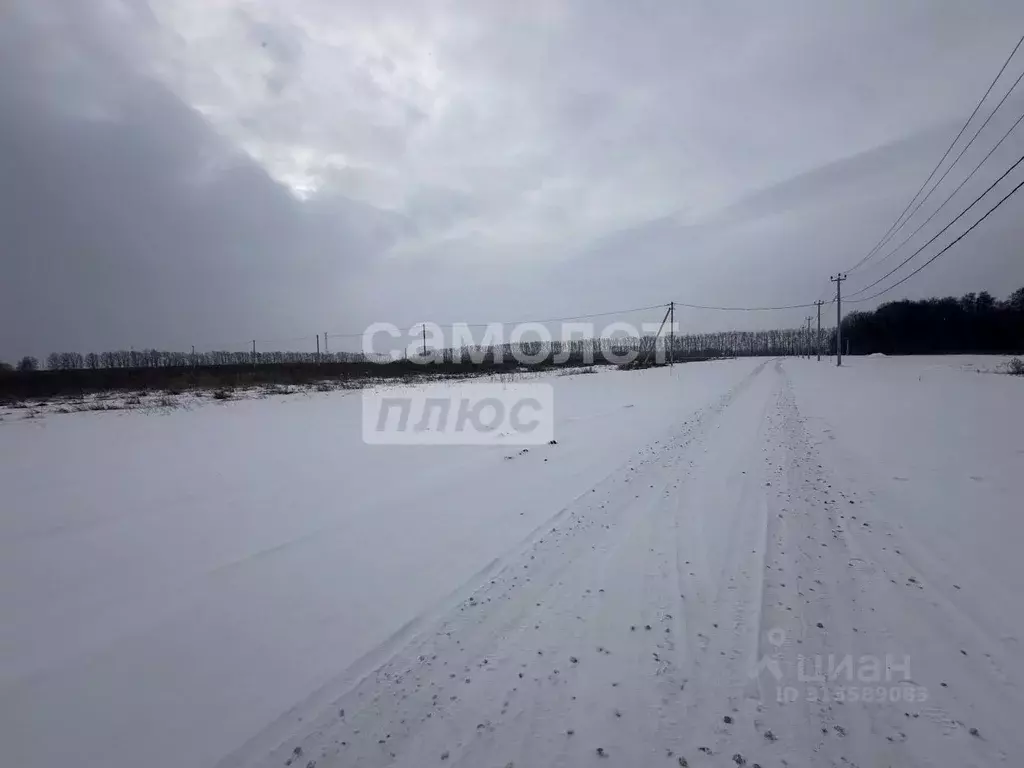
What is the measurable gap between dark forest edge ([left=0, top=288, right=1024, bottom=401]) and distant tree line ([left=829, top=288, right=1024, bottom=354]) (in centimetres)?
12

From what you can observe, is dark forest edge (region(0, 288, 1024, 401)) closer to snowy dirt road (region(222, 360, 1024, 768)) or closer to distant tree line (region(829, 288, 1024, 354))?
distant tree line (region(829, 288, 1024, 354))

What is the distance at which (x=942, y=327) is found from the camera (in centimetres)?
6850

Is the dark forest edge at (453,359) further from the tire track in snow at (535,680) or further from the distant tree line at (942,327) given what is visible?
the tire track in snow at (535,680)

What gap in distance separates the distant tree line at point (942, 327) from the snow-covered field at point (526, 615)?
81156mm

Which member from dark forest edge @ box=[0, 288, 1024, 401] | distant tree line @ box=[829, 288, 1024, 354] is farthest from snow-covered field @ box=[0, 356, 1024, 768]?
distant tree line @ box=[829, 288, 1024, 354]

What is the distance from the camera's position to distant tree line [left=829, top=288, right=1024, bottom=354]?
199ft

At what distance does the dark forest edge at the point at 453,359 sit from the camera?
27781mm

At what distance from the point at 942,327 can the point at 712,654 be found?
312ft

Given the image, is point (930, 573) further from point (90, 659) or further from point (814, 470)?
point (90, 659)

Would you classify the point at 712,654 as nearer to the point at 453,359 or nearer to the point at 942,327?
the point at 453,359

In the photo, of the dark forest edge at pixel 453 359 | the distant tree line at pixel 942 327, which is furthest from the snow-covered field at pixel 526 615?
the distant tree line at pixel 942 327

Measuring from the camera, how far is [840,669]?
8.54 ft

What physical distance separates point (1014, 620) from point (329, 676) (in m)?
4.69

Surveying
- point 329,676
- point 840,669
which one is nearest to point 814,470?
point 840,669
